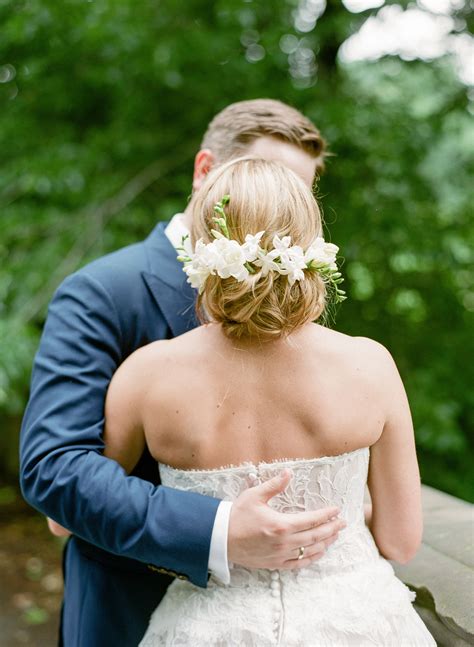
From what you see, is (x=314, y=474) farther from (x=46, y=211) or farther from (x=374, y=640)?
(x=46, y=211)

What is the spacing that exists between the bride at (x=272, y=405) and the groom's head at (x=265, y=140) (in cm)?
84

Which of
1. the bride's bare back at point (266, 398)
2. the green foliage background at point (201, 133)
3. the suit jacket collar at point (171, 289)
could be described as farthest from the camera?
the green foliage background at point (201, 133)

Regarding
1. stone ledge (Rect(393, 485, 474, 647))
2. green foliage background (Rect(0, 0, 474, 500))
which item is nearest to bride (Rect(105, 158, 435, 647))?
stone ledge (Rect(393, 485, 474, 647))

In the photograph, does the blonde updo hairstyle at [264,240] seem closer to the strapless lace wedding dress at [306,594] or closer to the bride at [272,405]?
the bride at [272,405]

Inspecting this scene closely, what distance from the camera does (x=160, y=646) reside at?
1.66 m

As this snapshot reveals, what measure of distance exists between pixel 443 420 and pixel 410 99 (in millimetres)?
1861

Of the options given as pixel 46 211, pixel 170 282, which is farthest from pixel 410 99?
pixel 170 282

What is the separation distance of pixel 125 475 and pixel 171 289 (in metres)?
0.62

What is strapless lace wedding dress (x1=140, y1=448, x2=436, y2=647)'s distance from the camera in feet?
5.07

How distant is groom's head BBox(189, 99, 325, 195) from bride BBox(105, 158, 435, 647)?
84 cm

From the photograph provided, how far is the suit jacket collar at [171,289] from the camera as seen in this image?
80.1 inches

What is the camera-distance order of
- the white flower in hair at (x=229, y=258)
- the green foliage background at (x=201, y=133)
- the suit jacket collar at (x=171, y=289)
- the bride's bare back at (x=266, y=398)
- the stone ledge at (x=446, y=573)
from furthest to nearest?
the green foliage background at (x=201, y=133) → the suit jacket collar at (x=171, y=289) → the stone ledge at (x=446, y=573) → the bride's bare back at (x=266, y=398) → the white flower in hair at (x=229, y=258)

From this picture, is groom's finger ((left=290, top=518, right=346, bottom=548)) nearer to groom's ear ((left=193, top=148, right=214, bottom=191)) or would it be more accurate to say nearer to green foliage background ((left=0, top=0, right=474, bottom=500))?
groom's ear ((left=193, top=148, right=214, bottom=191))

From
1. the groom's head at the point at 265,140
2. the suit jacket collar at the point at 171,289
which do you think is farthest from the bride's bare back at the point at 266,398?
the groom's head at the point at 265,140
